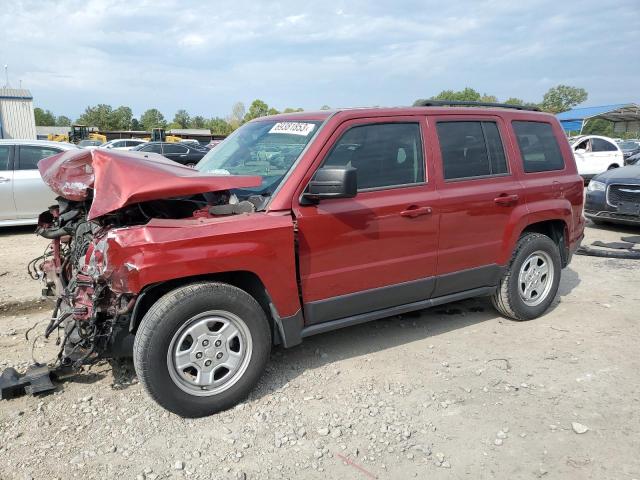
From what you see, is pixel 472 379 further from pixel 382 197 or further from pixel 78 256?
pixel 78 256

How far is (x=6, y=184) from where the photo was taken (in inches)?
321

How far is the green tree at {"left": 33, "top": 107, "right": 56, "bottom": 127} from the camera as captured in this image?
10047 cm

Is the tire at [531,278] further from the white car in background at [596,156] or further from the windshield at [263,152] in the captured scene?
the white car in background at [596,156]

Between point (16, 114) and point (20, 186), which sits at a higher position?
point (16, 114)

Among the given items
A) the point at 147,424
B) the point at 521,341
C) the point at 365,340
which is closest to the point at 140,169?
the point at 147,424

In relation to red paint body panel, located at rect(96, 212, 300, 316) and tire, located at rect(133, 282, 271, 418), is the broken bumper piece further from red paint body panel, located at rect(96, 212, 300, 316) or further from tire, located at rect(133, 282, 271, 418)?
red paint body panel, located at rect(96, 212, 300, 316)

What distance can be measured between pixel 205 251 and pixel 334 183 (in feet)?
2.96

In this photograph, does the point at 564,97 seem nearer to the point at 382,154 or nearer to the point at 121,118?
the point at 121,118

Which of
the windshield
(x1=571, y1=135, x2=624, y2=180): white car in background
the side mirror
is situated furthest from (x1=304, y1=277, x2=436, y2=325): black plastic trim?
(x1=571, y1=135, x2=624, y2=180): white car in background

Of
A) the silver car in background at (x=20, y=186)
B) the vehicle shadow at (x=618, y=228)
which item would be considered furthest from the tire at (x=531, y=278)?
the silver car in background at (x=20, y=186)

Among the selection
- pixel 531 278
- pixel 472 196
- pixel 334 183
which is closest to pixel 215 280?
pixel 334 183

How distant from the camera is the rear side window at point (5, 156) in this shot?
27.0 ft

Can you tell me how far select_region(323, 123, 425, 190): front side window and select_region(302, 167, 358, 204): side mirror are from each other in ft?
0.87

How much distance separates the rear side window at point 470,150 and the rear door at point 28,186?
22.6 feet
